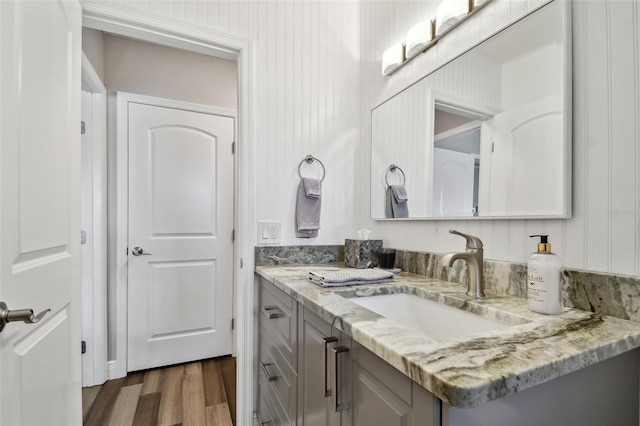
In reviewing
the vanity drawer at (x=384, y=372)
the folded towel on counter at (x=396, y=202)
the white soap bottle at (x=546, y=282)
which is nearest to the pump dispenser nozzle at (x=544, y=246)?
the white soap bottle at (x=546, y=282)

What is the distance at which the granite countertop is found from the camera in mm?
464

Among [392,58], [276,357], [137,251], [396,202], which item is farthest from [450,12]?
[137,251]

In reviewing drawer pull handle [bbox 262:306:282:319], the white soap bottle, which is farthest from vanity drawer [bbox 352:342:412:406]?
drawer pull handle [bbox 262:306:282:319]

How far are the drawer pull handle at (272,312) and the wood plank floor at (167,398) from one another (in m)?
0.77

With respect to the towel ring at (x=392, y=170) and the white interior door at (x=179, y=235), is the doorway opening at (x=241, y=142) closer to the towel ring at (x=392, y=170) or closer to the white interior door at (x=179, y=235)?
the towel ring at (x=392, y=170)

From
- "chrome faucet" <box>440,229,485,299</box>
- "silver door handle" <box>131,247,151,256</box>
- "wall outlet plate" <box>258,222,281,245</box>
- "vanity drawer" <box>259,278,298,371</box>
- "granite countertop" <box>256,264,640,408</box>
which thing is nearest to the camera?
"granite countertop" <box>256,264,640,408</box>

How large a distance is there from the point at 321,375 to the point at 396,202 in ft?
3.10

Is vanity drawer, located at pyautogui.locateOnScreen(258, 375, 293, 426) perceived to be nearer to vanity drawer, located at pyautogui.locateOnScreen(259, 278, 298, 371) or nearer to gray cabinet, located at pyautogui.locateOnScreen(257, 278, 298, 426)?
gray cabinet, located at pyautogui.locateOnScreen(257, 278, 298, 426)

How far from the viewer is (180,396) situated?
1.97 meters

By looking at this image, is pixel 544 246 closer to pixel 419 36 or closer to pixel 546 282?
pixel 546 282

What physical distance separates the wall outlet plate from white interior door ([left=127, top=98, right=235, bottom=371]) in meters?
1.03

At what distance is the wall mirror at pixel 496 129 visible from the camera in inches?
35.5

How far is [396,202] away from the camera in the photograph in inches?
61.9

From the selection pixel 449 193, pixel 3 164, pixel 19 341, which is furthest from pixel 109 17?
pixel 449 193
